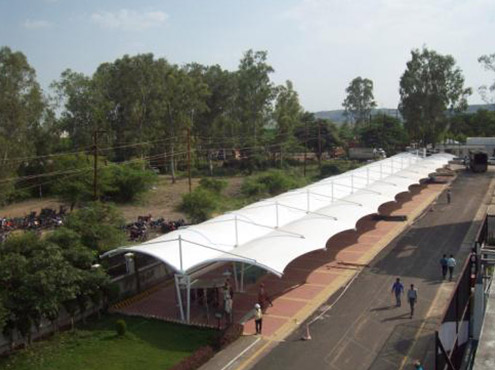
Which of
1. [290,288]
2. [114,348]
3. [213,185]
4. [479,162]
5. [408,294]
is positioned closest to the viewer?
[114,348]

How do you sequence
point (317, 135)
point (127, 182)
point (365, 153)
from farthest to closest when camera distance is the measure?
point (317, 135), point (365, 153), point (127, 182)

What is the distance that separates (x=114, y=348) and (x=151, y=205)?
31605 millimetres

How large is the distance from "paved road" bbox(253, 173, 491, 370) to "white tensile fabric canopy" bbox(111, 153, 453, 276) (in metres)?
2.79

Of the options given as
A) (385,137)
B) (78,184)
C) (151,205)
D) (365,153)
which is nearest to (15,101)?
(78,184)

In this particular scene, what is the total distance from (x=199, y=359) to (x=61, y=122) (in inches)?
1898

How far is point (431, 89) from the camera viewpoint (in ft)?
235

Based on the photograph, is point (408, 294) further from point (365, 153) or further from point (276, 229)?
point (365, 153)

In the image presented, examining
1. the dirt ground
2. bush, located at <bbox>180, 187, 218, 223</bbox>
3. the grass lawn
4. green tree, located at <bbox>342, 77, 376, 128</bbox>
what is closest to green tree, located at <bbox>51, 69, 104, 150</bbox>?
the dirt ground

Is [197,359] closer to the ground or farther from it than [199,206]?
closer to the ground

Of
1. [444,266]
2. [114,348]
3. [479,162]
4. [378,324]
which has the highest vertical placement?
[479,162]

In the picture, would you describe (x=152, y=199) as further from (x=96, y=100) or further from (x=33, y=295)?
(x=33, y=295)

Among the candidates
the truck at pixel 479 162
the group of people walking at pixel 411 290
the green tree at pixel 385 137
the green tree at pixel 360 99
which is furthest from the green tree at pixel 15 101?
the green tree at pixel 360 99

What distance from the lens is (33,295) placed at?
17.2 m

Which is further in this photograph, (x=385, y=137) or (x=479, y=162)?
(x=385, y=137)
